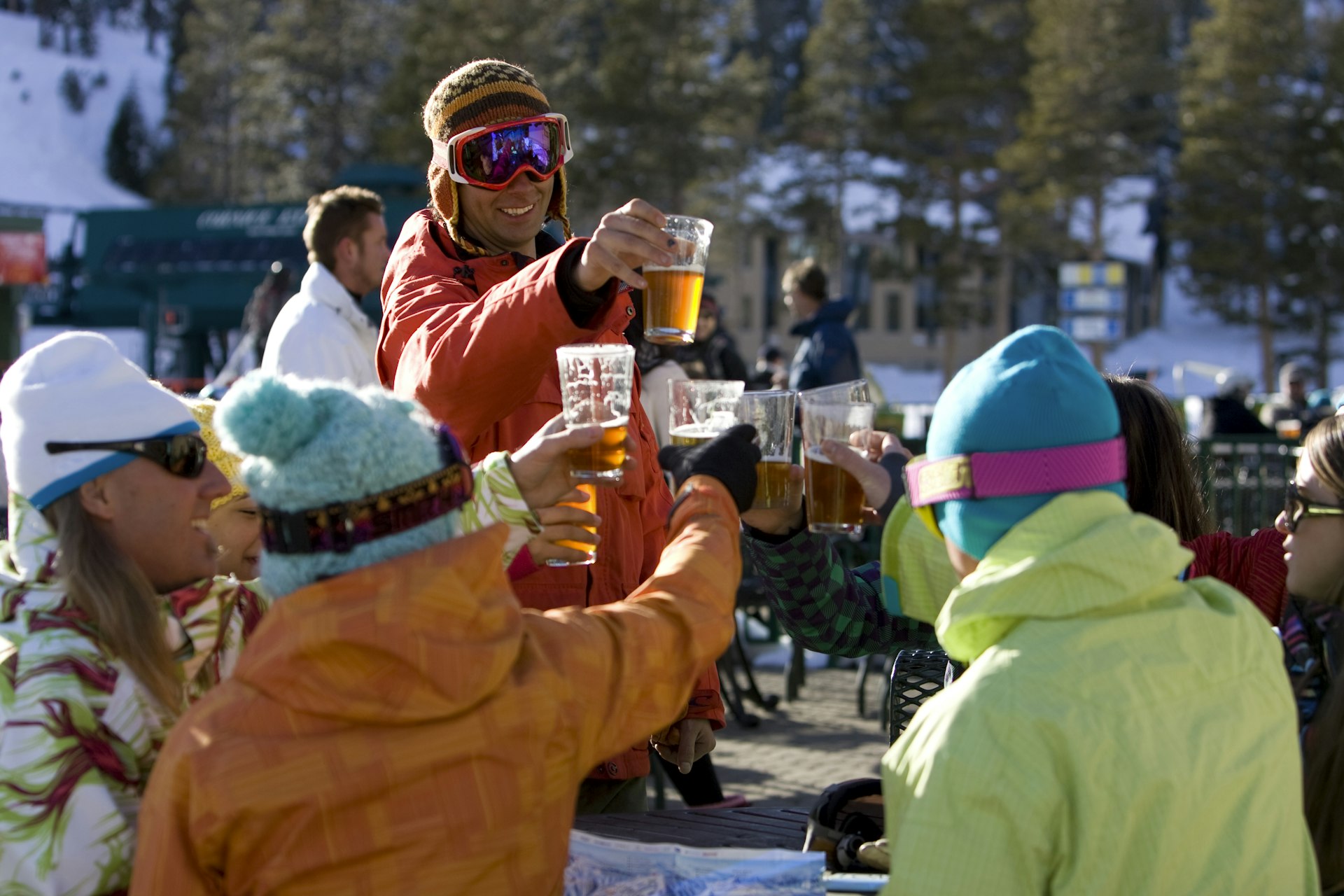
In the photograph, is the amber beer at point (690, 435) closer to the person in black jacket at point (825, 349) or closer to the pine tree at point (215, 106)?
the person in black jacket at point (825, 349)

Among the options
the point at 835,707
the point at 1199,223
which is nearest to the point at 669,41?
the point at 1199,223

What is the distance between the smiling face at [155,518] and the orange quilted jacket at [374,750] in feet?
1.65

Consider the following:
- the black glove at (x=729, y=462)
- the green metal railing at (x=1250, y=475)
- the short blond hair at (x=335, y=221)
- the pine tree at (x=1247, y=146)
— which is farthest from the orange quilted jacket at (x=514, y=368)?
the pine tree at (x=1247, y=146)

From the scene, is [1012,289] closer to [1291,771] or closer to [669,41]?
[669,41]

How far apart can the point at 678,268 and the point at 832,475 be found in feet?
1.59

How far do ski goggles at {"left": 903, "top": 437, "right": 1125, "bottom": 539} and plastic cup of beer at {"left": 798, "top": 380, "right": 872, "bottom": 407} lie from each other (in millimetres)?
537

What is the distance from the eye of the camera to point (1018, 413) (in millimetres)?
1967

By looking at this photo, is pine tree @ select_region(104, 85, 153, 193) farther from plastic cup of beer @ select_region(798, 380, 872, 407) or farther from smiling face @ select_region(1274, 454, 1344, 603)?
smiling face @ select_region(1274, 454, 1344, 603)

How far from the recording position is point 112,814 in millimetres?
1979

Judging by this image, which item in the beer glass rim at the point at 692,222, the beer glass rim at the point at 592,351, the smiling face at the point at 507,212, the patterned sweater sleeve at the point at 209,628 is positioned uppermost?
the smiling face at the point at 507,212

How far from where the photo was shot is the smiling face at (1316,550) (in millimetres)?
2637

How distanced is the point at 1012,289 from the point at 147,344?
3297 cm

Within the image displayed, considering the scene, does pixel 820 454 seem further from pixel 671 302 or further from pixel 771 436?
pixel 671 302

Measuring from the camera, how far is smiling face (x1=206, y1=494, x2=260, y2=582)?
9.95ft
